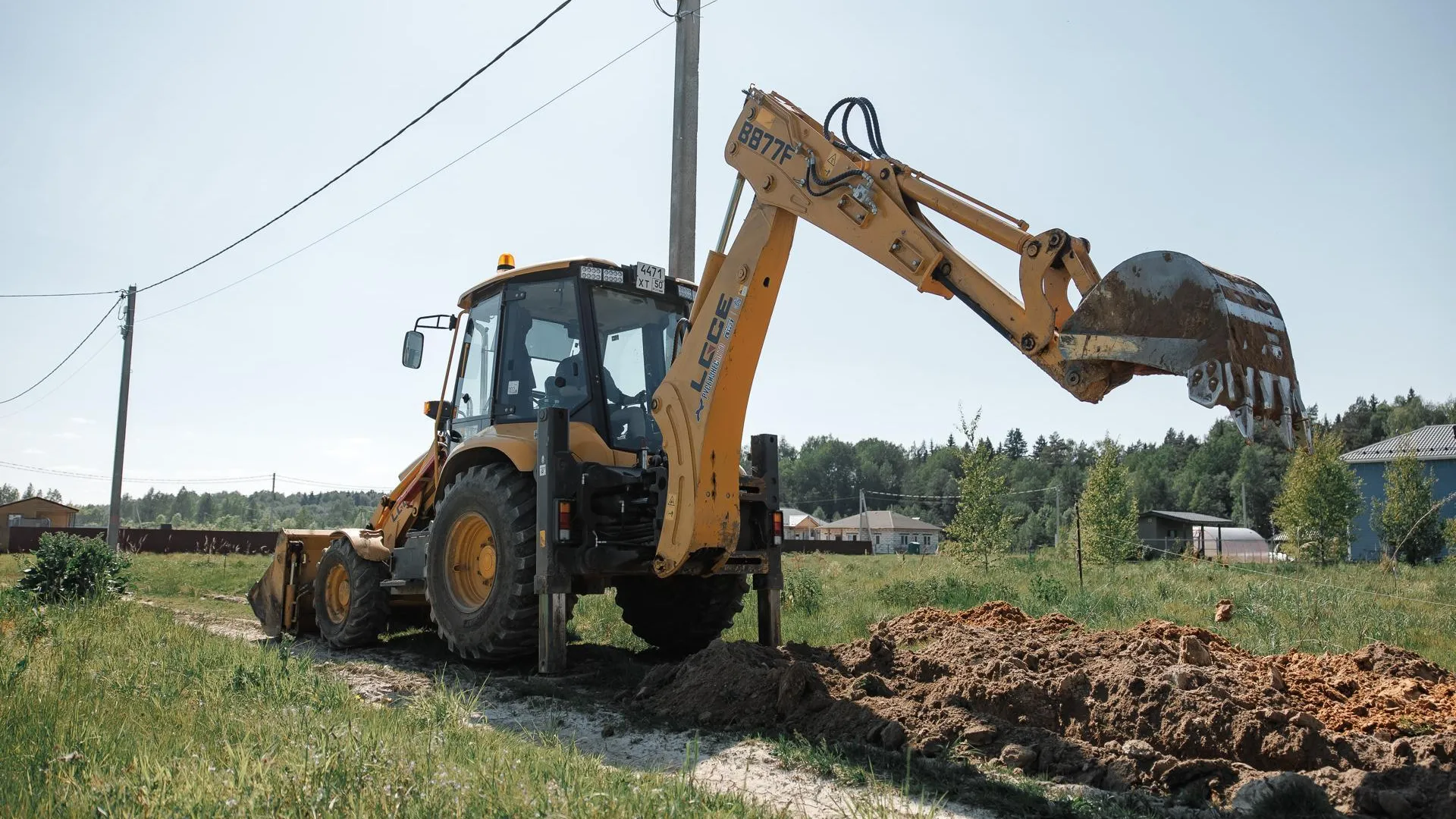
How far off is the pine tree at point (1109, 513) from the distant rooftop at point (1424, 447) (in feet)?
50.4

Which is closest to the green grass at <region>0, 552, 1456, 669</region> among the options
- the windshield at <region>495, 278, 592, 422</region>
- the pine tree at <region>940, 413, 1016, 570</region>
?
the windshield at <region>495, 278, 592, 422</region>

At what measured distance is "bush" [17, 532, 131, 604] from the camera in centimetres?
1273

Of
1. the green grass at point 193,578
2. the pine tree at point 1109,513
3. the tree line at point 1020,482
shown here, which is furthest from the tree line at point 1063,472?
the green grass at point 193,578

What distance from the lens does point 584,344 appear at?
26.0 ft

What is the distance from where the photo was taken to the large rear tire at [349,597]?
9.30 metres

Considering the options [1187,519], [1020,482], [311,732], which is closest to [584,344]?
[311,732]

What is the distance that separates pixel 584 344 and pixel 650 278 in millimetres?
815

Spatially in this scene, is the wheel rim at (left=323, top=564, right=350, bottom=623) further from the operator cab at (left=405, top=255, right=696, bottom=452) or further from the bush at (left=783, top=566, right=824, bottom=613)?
the bush at (left=783, top=566, right=824, bottom=613)

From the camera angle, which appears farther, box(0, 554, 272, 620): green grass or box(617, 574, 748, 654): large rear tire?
box(0, 554, 272, 620): green grass

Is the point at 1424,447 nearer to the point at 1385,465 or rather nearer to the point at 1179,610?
the point at 1385,465

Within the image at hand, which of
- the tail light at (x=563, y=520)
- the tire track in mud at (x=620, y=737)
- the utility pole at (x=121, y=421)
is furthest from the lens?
the utility pole at (x=121, y=421)

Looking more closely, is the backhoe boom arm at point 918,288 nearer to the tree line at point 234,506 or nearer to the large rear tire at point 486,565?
the large rear tire at point 486,565

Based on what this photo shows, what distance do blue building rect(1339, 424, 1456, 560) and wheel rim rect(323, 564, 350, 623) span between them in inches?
1832

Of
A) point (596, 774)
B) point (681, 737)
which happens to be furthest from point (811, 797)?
point (681, 737)
